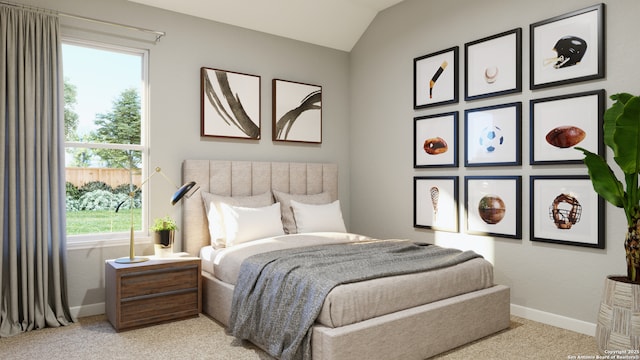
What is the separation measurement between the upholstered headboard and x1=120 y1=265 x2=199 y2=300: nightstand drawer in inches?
21.7

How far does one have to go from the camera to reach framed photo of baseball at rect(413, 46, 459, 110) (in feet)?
13.2

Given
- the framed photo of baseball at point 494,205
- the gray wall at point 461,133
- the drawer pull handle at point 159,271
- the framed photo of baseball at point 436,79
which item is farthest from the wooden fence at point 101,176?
the framed photo of baseball at point 494,205

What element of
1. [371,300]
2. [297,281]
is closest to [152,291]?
[297,281]

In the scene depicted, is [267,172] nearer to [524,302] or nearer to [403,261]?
[403,261]

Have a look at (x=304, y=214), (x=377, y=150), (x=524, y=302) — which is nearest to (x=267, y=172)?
(x=304, y=214)

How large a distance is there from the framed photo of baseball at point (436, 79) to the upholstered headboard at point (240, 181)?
4.32 feet

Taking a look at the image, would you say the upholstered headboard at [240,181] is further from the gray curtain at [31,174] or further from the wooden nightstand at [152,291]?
the gray curtain at [31,174]

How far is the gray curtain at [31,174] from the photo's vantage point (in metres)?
3.15

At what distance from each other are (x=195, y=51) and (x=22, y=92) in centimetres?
149

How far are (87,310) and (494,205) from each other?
355cm

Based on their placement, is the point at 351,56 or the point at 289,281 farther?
the point at 351,56

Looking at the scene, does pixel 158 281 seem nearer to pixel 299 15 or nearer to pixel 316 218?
pixel 316 218

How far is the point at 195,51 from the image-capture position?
4121 millimetres

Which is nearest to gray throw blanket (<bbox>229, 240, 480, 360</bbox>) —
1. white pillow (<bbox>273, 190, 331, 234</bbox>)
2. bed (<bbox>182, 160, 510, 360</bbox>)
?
bed (<bbox>182, 160, 510, 360</bbox>)
